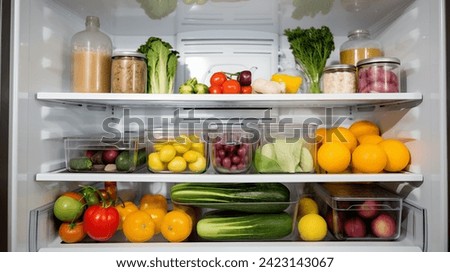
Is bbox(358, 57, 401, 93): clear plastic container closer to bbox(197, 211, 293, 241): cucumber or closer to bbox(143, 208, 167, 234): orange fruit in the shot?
bbox(197, 211, 293, 241): cucumber

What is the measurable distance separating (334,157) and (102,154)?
2.36ft

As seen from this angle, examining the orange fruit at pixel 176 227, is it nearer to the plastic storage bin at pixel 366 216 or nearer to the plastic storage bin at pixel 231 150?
the plastic storage bin at pixel 231 150

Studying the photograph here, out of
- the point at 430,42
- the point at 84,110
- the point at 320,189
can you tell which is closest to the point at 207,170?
the point at 320,189

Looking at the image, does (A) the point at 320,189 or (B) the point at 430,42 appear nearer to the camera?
(B) the point at 430,42

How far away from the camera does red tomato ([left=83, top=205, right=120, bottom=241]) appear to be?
1.08 metres

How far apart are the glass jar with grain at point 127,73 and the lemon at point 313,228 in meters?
0.67

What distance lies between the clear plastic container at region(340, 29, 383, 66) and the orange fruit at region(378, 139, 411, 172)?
1.00ft

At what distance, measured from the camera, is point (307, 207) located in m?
1.25

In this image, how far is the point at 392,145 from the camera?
3.69 ft

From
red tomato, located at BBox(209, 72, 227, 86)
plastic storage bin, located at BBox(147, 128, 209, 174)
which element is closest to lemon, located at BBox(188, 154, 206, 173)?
plastic storage bin, located at BBox(147, 128, 209, 174)

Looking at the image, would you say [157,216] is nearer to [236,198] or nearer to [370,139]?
[236,198]

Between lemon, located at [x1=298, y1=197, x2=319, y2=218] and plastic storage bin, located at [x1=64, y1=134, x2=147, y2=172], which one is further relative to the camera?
lemon, located at [x1=298, y1=197, x2=319, y2=218]
